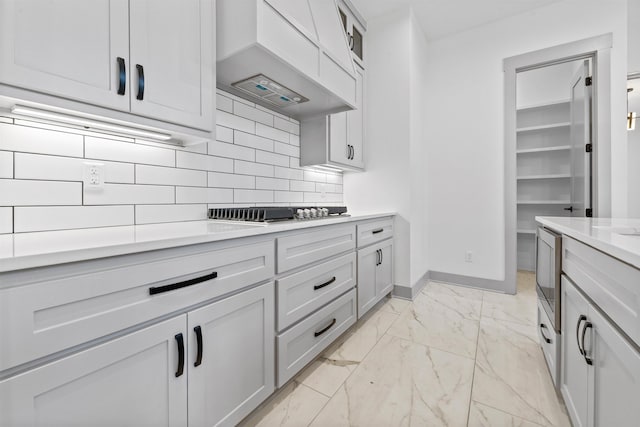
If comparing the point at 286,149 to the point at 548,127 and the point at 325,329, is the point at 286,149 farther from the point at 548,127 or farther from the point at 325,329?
the point at 548,127

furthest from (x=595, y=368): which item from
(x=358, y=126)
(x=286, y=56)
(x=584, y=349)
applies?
(x=358, y=126)

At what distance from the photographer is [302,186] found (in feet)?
8.39

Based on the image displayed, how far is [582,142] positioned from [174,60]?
140 inches

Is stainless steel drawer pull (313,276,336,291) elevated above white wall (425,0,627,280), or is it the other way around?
white wall (425,0,627,280)

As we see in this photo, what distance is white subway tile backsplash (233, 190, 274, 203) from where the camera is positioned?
1923 millimetres

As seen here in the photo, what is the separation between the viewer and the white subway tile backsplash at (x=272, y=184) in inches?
82.4

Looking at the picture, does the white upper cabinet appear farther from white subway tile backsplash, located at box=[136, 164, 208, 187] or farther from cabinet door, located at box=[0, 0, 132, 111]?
white subway tile backsplash, located at box=[136, 164, 208, 187]

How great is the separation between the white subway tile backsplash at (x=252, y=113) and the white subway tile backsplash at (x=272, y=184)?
17.2 inches

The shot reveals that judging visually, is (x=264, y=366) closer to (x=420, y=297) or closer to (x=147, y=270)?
(x=147, y=270)

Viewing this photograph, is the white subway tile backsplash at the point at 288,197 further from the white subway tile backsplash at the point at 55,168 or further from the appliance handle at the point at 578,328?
the appliance handle at the point at 578,328

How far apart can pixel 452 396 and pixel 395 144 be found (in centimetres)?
217

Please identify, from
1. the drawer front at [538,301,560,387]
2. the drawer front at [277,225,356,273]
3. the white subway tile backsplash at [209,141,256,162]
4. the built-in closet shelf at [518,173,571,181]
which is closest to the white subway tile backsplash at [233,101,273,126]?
the white subway tile backsplash at [209,141,256,162]

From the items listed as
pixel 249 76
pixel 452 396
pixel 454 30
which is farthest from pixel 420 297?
pixel 454 30

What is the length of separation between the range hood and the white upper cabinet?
14cm
